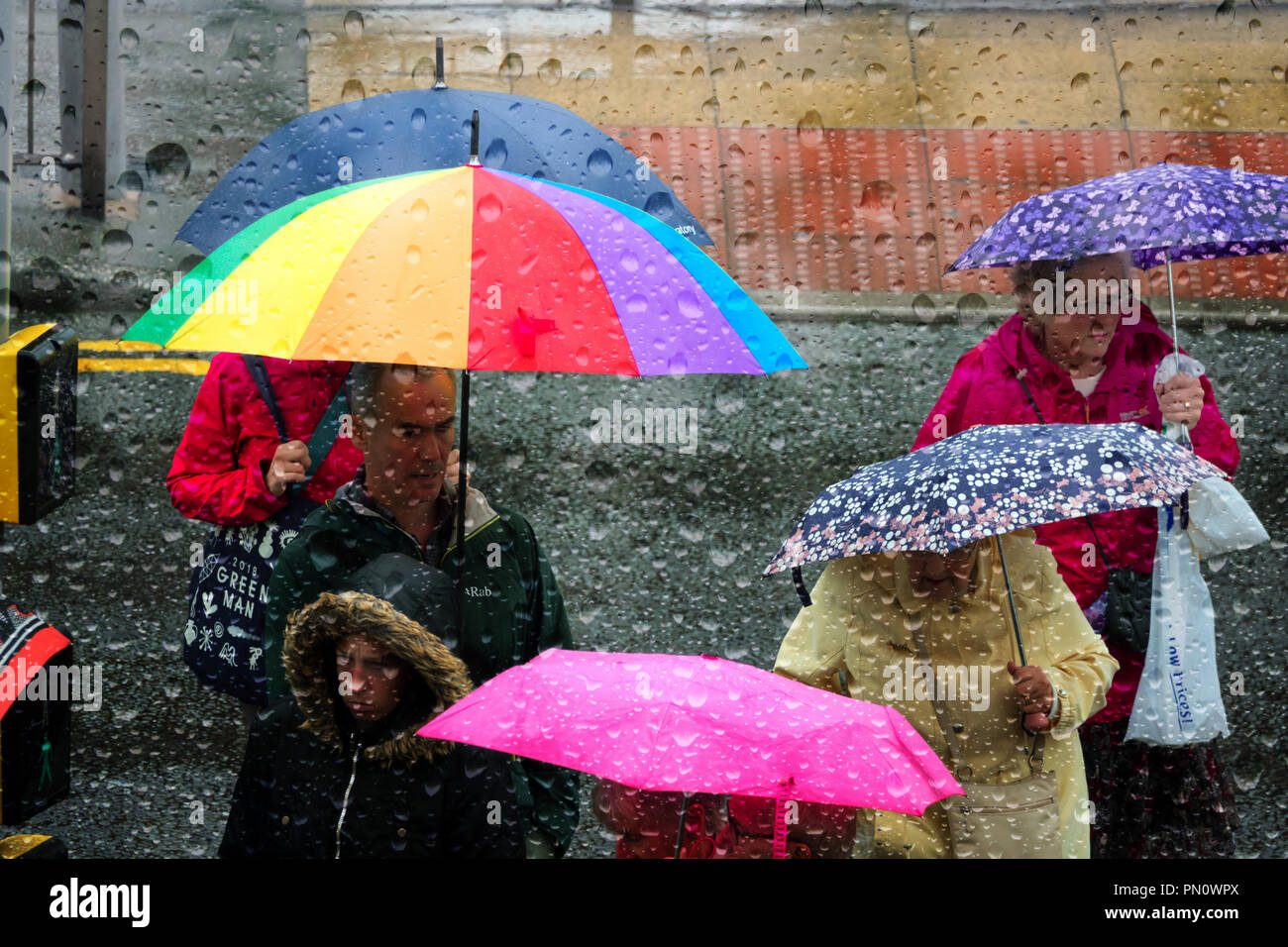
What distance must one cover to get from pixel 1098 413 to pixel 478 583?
69.7 inches

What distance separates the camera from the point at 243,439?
3.78 meters

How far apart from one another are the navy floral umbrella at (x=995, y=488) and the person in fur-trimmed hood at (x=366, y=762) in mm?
760

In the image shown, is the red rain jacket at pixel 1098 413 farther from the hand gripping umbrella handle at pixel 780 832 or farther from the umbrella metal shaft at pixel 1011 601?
the hand gripping umbrella handle at pixel 780 832

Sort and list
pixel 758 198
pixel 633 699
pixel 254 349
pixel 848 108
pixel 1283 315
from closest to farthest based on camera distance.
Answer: pixel 633 699
pixel 254 349
pixel 1283 315
pixel 758 198
pixel 848 108

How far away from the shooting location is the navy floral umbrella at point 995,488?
111 inches

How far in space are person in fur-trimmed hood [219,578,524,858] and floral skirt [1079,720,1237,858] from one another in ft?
5.68

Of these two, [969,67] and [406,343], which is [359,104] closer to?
[406,343]

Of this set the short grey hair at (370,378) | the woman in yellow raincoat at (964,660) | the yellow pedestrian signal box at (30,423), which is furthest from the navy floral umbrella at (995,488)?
the yellow pedestrian signal box at (30,423)

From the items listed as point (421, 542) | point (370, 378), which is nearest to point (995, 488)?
point (421, 542)

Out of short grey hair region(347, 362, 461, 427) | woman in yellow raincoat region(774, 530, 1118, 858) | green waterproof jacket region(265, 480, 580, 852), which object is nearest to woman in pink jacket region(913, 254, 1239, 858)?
woman in yellow raincoat region(774, 530, 1118, 858)
